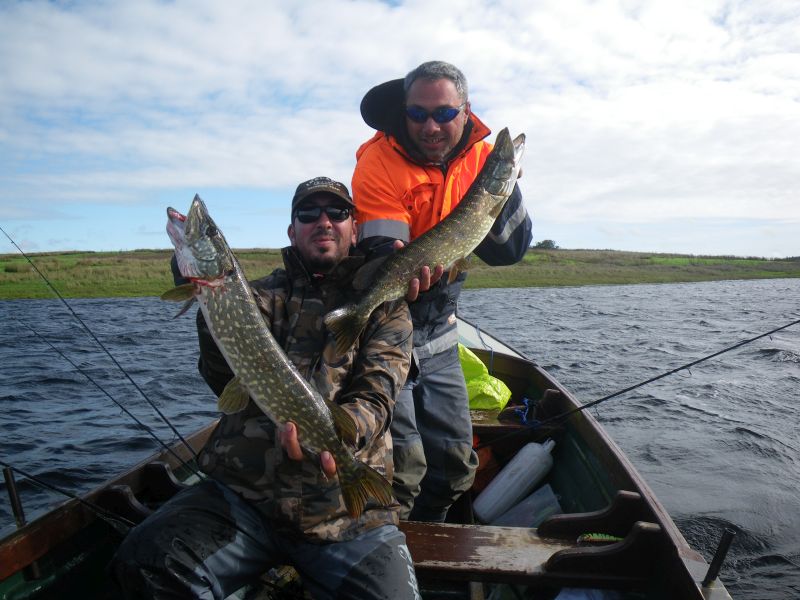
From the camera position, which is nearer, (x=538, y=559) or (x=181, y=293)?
(x=181, y=293)

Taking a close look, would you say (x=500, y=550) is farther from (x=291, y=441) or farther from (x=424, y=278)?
(x=424, y=278)

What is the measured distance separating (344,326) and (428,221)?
144 cm

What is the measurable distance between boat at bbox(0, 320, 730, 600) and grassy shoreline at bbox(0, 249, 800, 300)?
1720 cm

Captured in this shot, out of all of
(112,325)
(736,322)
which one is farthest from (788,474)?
(112,325)

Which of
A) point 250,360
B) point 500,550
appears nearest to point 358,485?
point 250,360

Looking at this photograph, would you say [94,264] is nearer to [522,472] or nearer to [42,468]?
[42,468]

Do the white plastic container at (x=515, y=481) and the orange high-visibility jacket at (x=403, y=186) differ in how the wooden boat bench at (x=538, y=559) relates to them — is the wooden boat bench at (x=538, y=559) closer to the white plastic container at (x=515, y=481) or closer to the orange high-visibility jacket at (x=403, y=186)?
the white plastic container at (x=515, y=481)

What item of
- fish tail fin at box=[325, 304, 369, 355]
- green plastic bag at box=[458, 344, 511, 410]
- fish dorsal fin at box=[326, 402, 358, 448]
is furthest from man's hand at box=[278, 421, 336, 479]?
green plastic bag at box=[458, 344, 511, 410]

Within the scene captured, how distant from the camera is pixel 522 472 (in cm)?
522

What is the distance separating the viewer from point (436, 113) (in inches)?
158

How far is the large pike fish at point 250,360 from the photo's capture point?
2.82 m

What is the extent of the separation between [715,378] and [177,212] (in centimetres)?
1624

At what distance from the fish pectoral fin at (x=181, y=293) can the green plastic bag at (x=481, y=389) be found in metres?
3.51

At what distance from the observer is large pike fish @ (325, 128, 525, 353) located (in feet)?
11.1
